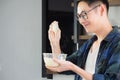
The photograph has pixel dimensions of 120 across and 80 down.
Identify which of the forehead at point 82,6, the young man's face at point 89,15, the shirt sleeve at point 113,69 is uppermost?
the forehead at point 82,6

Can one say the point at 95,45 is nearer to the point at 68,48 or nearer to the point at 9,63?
the point at 68,48

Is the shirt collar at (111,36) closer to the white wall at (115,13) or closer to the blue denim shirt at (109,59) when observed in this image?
the blue denim shirt at (109,59)

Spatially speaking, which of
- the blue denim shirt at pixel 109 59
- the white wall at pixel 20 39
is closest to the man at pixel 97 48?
the blue denim shirt at pixel 109 59

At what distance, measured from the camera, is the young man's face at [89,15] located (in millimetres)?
1026

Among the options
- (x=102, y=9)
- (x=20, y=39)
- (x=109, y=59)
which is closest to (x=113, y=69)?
(x=109, y=59)

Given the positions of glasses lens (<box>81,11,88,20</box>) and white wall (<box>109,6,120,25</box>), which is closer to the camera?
glasses lens (<box>81,11,88,20</box>)

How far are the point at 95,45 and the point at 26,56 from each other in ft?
3.94

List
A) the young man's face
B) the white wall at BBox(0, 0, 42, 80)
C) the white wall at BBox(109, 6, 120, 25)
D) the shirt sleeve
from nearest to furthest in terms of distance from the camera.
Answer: the shirt sleeve, the young man's face, the white wall at BBox(109, 6, 120, 25), the white wall at BBox(0, 0, 42, 80)

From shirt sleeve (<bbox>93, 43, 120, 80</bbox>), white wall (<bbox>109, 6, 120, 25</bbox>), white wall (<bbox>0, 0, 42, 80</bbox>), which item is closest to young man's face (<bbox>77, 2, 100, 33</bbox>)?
shirt sleeve (<bbox>93, 43, 120, 80</bbox>)

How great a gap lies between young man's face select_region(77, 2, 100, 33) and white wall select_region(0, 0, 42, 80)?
3.47ft

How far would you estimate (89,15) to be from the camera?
40.9 inches

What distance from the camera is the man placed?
94 cm

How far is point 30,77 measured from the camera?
2131 mm

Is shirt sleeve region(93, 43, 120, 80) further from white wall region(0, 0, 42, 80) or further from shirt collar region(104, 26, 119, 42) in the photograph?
white wall region(0, 0, 42, 80)
